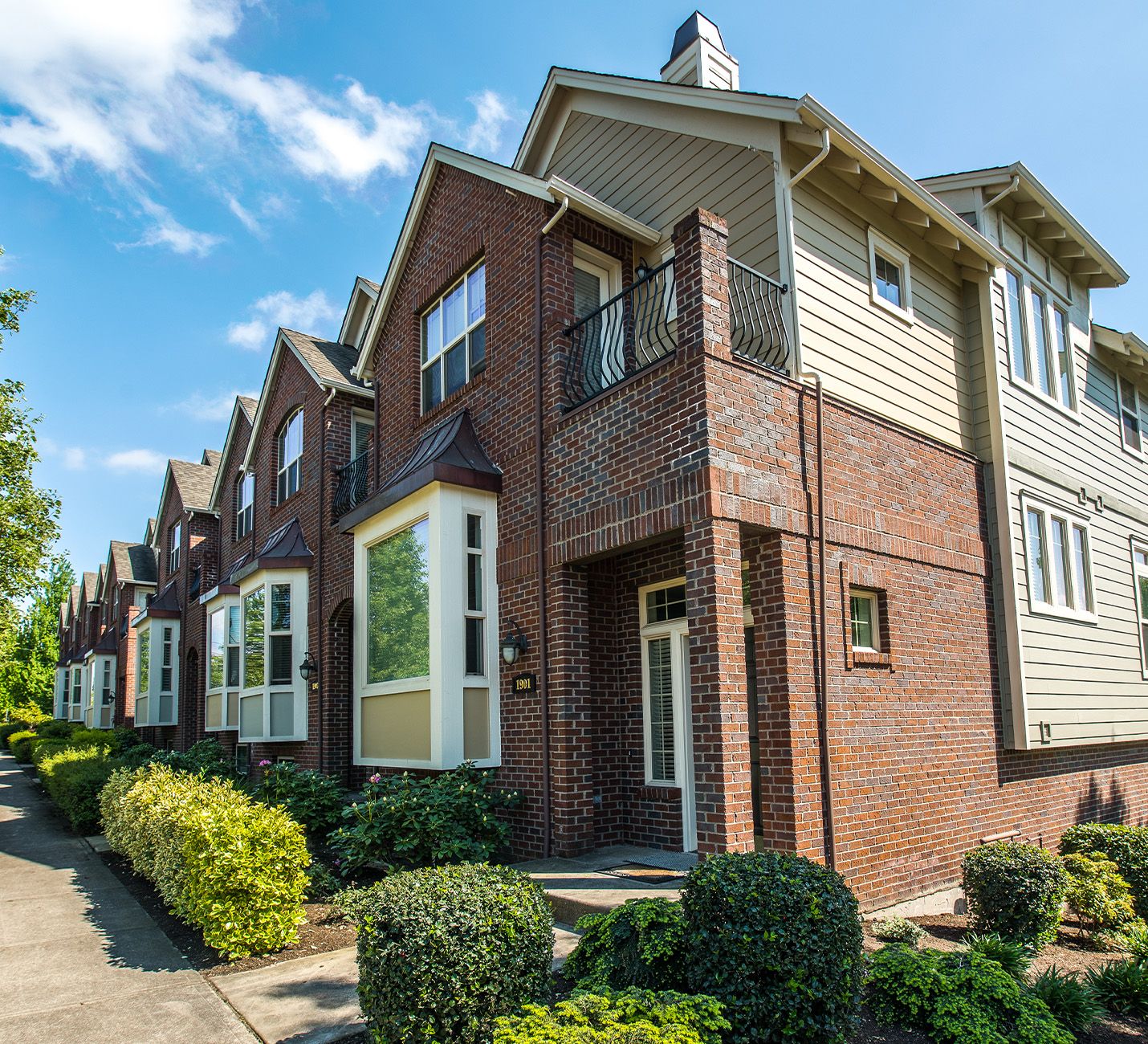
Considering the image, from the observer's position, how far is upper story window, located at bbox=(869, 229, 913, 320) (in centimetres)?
973

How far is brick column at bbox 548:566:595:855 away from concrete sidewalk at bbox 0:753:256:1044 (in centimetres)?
338

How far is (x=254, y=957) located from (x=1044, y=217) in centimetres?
1273

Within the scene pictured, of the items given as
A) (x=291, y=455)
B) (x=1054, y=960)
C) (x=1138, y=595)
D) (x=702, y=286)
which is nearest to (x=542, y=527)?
(x=702, y=286)

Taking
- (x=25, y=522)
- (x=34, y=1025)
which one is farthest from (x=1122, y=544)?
(x=25, y=522)

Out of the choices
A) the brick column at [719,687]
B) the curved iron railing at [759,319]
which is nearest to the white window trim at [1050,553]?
the curved iron railing at [759,319]

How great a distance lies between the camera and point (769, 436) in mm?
7777

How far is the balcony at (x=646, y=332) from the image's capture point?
8.41 metres

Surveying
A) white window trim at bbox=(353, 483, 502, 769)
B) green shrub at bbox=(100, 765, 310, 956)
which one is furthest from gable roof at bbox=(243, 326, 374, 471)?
green shrub at bbox=(100, 765, 310, 956)

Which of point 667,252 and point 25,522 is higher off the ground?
point 667,252

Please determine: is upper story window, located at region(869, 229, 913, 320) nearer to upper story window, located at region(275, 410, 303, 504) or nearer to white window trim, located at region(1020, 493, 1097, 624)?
white window trim, located at region(1020, 493, 1097, 624)

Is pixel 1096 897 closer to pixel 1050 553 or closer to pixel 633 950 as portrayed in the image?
pixel 1050 553

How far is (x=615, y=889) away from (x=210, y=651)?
47.6 ft

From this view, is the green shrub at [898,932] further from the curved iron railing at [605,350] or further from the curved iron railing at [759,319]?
the curved iron railing at [605,350]

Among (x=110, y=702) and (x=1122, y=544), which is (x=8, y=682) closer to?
(x=110, y=702)
